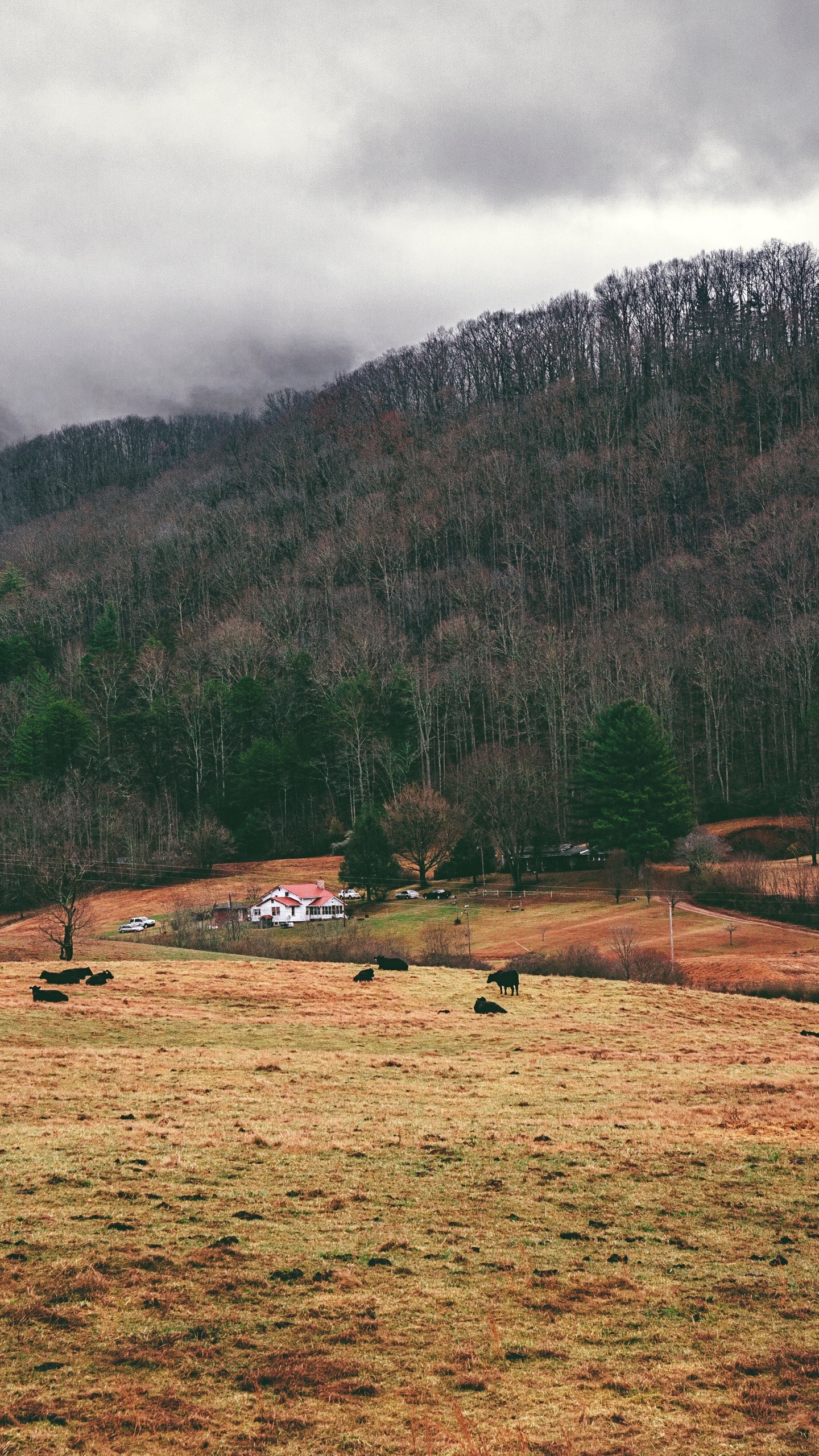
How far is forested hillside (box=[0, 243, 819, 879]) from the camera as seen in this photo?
366ft

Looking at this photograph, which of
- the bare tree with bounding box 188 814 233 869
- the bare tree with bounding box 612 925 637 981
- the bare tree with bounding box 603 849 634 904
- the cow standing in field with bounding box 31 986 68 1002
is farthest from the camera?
the bare tree with bounding box 188 814 233 869

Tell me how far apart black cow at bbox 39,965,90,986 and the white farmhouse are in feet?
142

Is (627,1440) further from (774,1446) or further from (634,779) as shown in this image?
(634,779)

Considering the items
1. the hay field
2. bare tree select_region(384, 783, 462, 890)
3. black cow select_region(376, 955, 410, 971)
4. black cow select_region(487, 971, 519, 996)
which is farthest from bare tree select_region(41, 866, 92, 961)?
bare tree select_region(384, 783, 462, 890)

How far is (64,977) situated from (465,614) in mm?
105087

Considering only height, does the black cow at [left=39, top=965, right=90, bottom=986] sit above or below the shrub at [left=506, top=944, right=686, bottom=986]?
above

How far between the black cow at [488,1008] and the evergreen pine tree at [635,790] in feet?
163

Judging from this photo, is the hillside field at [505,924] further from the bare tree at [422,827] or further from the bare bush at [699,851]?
the bare tree at [422,827]

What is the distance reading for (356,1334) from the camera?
35.3ft

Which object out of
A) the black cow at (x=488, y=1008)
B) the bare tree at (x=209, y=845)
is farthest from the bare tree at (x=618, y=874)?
the black cow at (x=488, y=1008)

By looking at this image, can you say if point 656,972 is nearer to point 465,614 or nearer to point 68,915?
point 68,915

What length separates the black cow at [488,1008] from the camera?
37.4m

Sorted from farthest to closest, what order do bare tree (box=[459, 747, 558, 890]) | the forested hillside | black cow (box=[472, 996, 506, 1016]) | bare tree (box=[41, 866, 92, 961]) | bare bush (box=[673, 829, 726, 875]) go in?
the forested hillside → bare tree (box=[459, 747, 558, 890]) → bare bush (box=[673, 829, 726, 875]) → bare tree (box=[41, 866, 92, 961]) → black cow (box=[472, 996, 506, 1016])

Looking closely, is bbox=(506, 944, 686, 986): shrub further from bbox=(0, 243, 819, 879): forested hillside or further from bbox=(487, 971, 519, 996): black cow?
bbox=(0, 243, 819, 879): forested hillside
